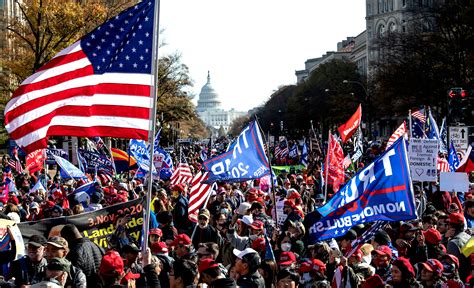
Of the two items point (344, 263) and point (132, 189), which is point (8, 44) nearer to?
point (132, 189)

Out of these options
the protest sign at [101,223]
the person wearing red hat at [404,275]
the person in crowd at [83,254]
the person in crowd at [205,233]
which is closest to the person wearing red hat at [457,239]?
the person wearing red hat at [404,275]

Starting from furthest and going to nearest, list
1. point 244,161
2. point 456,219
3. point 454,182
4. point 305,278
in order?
point 454,182 < point 244,161 < point 456,219 < point 305,278

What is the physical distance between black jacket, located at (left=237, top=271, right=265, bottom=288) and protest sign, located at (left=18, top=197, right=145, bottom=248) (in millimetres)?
2272

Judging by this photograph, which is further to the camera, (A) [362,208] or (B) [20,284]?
(A) [362,208]

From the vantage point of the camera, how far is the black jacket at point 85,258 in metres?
8.58

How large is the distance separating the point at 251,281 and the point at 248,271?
110mm

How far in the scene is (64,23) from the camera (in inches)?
1569

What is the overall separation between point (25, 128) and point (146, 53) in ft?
4.89

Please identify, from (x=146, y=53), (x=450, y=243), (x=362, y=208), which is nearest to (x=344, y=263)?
(x=362, y=208)

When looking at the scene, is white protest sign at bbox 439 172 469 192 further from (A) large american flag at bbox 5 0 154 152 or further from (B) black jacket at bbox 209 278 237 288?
(B) black jacket at bbox 209 278 237 288

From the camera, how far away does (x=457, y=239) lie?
34.1 feet

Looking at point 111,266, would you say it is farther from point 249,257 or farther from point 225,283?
Result: point 249,257

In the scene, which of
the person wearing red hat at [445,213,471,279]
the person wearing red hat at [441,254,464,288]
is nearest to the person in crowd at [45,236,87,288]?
the person wearing red hat at [441,254,464,288]

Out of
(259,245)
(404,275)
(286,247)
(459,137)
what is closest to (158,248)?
(259,245)
